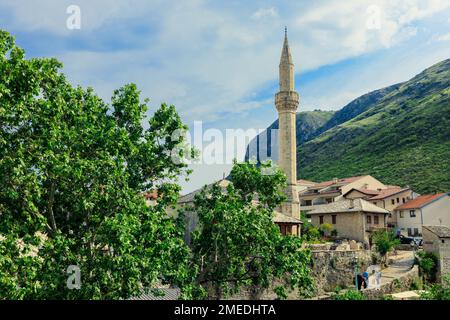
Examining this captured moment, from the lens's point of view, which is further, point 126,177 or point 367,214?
point 367,214

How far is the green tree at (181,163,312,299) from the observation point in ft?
61.8

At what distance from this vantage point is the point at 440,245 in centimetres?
4003

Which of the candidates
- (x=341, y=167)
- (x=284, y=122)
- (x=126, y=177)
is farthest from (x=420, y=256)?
(x=341, y=167)

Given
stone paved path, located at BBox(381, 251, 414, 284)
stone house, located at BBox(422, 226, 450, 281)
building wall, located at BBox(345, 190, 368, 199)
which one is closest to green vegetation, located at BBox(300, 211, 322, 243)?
stone paved path, located at BBox(381, 251, 414, 284)

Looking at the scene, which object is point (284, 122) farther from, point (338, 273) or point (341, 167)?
point (341, 167)

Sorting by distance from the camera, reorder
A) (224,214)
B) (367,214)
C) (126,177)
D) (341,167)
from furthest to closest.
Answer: (341,167) → (367,214) → (224,214) → (126,177)

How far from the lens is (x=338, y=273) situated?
121 ft

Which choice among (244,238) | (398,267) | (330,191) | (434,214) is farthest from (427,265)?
(330,191)

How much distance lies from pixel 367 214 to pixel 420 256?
12.7m

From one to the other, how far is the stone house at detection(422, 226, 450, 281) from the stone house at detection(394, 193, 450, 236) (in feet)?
61.2

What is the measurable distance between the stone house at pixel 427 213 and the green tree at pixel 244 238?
45.6 m

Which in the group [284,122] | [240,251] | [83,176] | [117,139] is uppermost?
[284,122]

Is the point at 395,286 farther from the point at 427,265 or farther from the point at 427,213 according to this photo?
the point at 427,213

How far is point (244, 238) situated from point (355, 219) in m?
36.9
